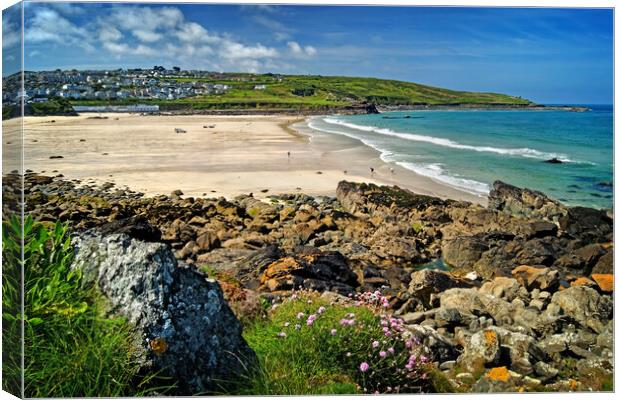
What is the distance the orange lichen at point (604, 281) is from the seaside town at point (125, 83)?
3630 millimetres

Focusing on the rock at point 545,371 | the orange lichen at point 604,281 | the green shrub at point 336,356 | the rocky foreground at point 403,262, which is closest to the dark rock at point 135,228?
the rocky foreground at point 403,262

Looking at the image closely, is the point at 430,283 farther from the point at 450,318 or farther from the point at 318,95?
the point at 318,95

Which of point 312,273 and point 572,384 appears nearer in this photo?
point 572,384

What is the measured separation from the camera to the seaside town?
6.31 meters

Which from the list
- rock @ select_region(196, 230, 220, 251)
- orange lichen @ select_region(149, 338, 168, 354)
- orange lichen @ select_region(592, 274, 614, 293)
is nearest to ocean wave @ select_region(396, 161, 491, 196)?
orange lichen @ select_region(592, 274, 614, 293)

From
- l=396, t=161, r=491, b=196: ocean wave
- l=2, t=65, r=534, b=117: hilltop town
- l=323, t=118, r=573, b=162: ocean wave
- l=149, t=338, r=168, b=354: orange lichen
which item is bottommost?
l=149, t=338, r=168, b=354: orange lichen

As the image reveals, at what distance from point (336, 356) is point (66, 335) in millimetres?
1888

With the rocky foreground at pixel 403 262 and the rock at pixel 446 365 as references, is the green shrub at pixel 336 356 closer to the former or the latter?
the rocky foreground at pixel 403 262

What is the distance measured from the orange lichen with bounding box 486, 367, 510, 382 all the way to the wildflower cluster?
55cm

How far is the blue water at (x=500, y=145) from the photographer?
6.23 m

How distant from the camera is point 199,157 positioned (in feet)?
22.8

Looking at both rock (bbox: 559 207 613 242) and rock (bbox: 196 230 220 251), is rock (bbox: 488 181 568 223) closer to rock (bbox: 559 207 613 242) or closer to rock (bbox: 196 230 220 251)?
rock (bbox: 559 207 613 242)

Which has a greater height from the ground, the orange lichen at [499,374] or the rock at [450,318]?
the rock at [450,318]

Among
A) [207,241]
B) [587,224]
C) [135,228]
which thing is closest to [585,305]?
[587,224]
